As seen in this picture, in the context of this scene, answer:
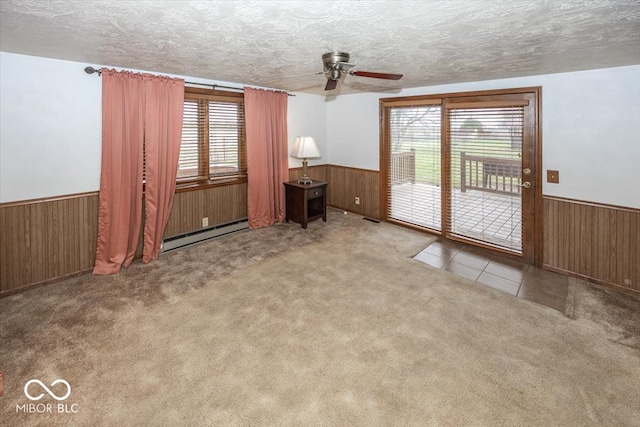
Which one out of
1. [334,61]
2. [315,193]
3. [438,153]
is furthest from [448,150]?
[334,61]

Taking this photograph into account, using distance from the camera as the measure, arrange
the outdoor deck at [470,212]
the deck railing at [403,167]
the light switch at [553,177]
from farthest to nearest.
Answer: the deck railing at [403,167]
the outdoor deck at [470,212]
the light switch at [553,177]

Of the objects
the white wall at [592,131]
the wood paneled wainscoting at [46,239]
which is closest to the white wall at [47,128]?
the wood paneled wainscoting at [46,239]

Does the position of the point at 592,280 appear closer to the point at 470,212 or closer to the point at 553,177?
the point at 553,177

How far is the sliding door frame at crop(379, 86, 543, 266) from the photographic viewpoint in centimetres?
353

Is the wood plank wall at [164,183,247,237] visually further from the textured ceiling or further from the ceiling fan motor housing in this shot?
the ceiling fan motor housing

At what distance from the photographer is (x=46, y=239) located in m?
3.18

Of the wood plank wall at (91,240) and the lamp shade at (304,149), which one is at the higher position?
the lamp shade at (304,149)

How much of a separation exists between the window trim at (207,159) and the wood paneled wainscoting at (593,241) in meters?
3.96

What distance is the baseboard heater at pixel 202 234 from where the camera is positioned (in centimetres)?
409

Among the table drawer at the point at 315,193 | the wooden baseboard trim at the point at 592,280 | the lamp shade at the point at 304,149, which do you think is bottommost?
the wooden baseboard trim at the point at 592,280

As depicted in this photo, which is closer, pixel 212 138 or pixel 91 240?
pixel 91 240

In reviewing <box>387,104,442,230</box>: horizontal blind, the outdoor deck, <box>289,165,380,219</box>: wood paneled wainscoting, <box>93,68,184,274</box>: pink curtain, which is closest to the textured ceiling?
<box>93,68,184,274</box>: pink curtain

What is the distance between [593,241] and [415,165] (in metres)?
2.30

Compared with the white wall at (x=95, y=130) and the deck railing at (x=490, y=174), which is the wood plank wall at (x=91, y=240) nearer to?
the white wall at (x=95, y=130)
